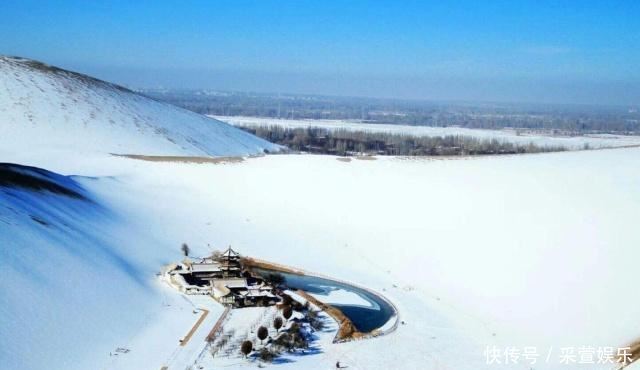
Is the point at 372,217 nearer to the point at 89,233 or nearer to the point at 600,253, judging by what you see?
the point at 600,253

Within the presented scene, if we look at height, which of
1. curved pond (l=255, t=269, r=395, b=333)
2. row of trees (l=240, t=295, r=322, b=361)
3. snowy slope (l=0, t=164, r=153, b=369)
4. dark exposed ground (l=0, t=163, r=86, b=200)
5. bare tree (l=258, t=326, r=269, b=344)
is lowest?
curved pond (l=255, t=269, r=395, b=333)

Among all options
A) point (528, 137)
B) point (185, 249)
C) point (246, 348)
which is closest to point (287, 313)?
point (246, 348)

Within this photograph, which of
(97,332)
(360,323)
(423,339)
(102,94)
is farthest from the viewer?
(102,94)

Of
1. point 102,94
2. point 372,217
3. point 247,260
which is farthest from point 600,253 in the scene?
point 102,94

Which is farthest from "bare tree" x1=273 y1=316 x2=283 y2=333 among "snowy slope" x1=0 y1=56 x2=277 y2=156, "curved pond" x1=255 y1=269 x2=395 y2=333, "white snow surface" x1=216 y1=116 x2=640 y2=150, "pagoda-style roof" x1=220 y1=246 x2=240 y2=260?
"white snow surface" x1=216 y1=116 x2=640 y2=150

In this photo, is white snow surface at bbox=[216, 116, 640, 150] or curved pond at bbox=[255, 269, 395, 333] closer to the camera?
curved pond at bbox=[255, 269, 395, 333]

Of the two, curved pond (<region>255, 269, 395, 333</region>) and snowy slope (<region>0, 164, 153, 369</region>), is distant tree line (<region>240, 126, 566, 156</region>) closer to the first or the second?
curved pond (<region>255, 269, 395, 333</region>)
